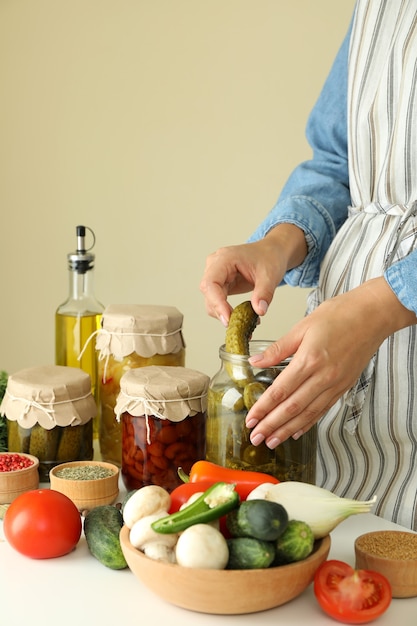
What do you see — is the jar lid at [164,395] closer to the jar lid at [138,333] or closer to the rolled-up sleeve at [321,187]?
the jar lid at [138,333]

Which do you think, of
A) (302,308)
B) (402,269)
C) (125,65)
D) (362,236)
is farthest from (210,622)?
(125,65)

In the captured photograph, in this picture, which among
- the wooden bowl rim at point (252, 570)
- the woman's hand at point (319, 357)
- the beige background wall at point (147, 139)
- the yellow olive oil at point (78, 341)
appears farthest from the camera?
the beige background wall at point (147, 139)

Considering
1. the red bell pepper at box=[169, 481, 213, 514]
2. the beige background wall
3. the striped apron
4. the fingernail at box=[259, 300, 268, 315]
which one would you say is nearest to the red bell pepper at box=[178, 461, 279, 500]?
the red bell pepper at box=[169, 481, 213, 514]

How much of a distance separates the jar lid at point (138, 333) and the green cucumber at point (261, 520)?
0.53 meters

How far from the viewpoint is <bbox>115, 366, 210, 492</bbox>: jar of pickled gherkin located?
108 cm

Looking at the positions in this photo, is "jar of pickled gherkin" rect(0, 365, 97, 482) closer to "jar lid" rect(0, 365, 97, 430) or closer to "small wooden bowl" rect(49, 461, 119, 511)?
"jar lid" rect(0, 365, 97, 430)

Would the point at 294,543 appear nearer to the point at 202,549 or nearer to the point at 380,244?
the point at 202,549

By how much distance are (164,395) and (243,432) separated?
13 centimetres

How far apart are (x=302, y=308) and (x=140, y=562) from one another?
1.61 metres

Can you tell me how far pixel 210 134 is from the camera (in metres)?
2.39

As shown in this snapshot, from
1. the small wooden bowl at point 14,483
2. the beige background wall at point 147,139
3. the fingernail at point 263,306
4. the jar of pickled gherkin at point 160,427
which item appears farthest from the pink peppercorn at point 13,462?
the beige background wall at point 147,139

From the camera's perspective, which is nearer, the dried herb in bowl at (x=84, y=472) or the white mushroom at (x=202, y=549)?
the white mushroom at (x=202, y=549)

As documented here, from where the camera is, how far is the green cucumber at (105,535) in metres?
0.86

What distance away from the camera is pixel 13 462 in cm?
110
